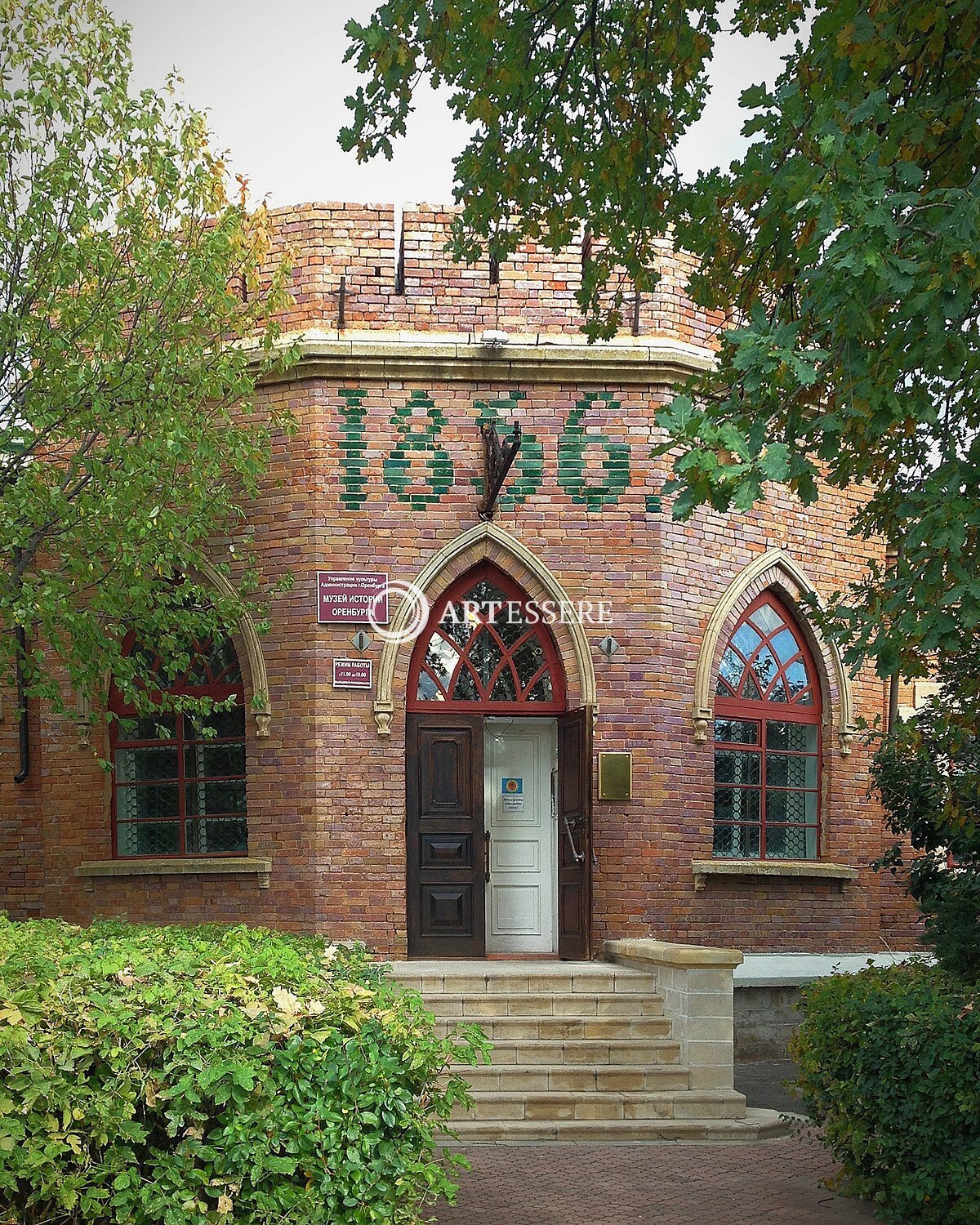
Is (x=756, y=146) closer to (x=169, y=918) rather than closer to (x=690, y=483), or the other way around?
(x=690, y=483)

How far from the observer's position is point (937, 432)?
22.4 ft

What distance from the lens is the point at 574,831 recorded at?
12.9m

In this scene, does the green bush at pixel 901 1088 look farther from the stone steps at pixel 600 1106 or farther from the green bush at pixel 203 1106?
the green bush at pixel 203 1106

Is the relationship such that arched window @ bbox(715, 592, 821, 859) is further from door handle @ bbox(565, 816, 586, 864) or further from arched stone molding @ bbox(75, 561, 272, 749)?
arched stone molding @ bbox(75, 561, 272, 749)

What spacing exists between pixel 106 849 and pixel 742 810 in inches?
242

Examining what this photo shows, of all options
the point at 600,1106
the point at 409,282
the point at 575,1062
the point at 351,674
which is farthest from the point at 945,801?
the point at 409,282

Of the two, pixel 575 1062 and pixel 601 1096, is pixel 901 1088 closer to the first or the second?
pixel 601 1096

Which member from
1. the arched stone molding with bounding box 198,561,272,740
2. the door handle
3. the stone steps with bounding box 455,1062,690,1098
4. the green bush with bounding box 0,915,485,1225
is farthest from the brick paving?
the arched stone molding with bounding box 198,561,272,740

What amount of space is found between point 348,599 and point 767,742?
444 centimetres

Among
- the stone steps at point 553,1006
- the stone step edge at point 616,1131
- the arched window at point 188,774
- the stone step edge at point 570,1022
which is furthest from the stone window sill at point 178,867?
the stone step edge at point 616,1131

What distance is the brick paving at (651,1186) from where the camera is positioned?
7.61 meters

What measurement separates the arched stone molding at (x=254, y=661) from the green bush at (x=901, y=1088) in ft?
20.5

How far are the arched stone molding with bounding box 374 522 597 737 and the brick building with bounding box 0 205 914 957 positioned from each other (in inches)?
0.9

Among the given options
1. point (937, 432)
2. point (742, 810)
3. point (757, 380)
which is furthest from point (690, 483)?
point (742, 810)
